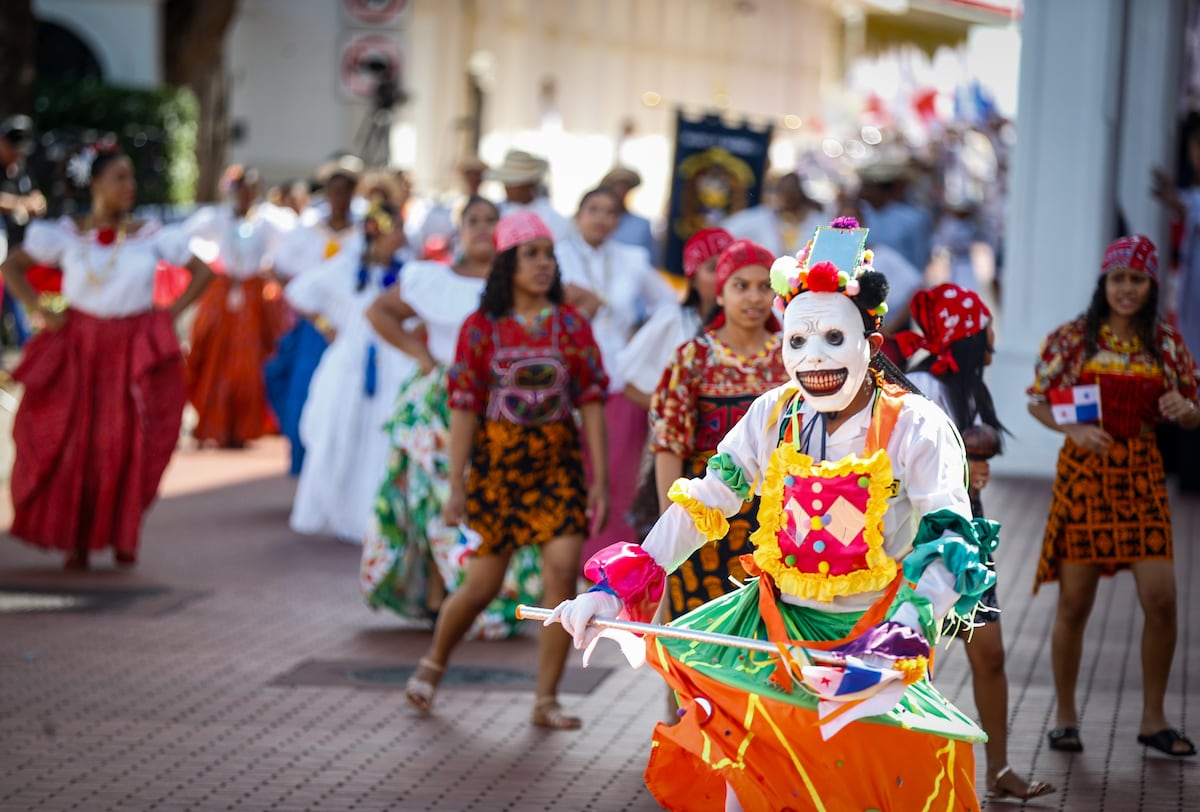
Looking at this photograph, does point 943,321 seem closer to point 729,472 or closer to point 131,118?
point 729,472

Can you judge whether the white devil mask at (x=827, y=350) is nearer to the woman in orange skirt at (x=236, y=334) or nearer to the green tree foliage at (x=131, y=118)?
the woman in orange skirt at (x=236, y=334)

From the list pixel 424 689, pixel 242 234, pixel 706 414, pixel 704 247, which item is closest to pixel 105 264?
pixel 424 689

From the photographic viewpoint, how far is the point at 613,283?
35.3 ft

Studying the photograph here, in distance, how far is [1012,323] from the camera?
15.8 m

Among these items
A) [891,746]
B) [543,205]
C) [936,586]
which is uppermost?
[543,205]

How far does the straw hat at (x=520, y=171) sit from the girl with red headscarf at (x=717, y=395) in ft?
17.3

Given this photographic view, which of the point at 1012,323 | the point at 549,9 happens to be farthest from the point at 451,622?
the point at 549,9

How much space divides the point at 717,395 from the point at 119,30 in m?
26.6

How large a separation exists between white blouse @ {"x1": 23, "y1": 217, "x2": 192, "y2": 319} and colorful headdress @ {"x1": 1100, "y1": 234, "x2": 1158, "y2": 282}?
5.66 meters

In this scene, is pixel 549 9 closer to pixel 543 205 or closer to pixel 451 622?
pixel 543 205

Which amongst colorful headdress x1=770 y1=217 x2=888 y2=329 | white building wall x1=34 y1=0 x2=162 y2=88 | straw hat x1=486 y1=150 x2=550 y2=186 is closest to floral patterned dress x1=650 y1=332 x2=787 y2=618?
colorful headdress x1=770 y1=217 x2=888 y2=329

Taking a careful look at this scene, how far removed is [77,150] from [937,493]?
8624 millimetres

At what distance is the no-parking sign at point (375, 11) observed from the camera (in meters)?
33.7

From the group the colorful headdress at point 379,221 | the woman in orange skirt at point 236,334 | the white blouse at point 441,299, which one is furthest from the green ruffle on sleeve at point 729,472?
the woman in orange skirt at point 236,334
